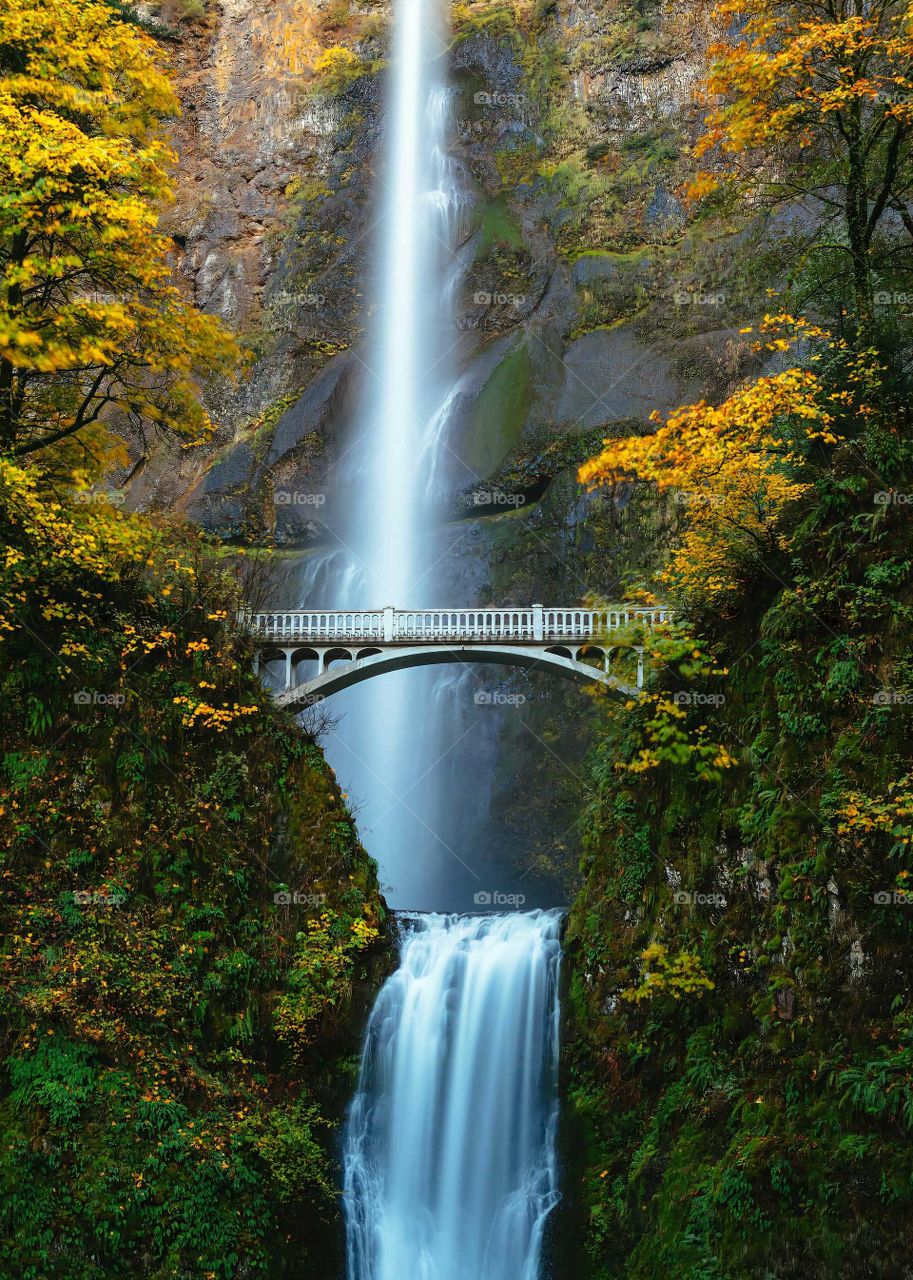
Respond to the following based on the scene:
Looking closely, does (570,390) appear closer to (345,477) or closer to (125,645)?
(345,477)

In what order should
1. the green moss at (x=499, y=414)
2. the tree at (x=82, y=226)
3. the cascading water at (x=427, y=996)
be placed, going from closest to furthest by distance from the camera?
the tree at (x=82, y=226)
the cascading water at (x=427, y=996)
the green moss at (x=499, y=414)

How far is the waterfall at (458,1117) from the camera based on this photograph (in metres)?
14.1

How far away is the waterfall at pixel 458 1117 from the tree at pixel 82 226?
31.8ft

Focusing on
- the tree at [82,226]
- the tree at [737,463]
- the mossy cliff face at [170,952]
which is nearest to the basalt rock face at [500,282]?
the mossy cliff face at [170,952]

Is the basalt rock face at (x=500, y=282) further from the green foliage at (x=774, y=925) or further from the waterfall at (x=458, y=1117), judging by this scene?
the green foliage at (x=774, y=925)

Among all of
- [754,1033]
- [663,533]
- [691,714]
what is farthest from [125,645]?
[663,533]

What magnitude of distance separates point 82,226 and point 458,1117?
12997mm

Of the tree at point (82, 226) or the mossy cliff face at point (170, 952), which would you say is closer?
the mossy cliff face at point (170, 952)

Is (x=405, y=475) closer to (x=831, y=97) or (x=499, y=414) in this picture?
(x=499, y=414)

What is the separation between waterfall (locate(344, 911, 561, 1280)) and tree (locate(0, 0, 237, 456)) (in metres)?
9.69

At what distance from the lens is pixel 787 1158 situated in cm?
1019

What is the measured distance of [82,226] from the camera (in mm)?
13672

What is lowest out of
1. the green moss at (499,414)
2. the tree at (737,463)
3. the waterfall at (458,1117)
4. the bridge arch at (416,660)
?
the waterfall at (458,1117)

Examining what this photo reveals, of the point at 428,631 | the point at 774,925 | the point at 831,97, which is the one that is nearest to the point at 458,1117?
the point at 774,925
